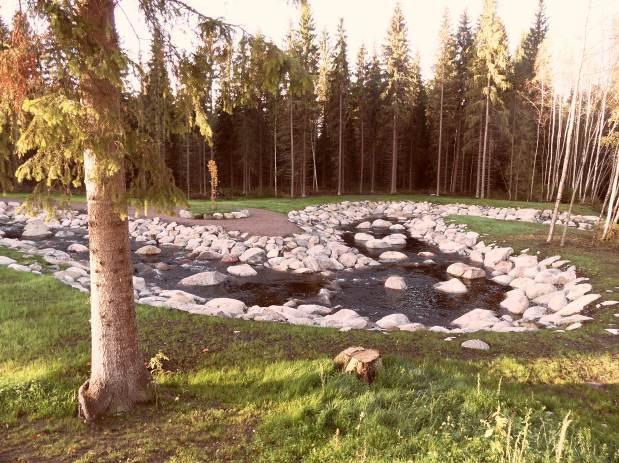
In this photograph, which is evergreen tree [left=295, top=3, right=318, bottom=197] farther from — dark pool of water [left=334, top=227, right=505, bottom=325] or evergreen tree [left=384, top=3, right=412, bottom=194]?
dark pool of water [left=334, top=227, right=505, bottom=325]

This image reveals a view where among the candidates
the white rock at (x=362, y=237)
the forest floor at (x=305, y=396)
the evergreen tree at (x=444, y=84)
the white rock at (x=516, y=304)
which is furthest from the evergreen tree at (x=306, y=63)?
the forest floor at (x=305, y=396)

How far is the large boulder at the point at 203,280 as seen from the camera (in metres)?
12.1

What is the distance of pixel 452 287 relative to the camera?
12219 millimetres

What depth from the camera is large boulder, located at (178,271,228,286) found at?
39.7 feet

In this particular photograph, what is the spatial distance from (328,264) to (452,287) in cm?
424

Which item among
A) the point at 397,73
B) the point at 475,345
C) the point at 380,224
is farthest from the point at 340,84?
the point at 475,345

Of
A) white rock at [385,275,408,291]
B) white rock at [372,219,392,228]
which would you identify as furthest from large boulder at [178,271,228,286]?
white rock at [372,219,392,228]

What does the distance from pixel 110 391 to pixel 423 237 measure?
1810 cm

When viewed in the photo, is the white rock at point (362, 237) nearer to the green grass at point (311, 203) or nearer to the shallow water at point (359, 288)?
the shallow water at point (359, 288)

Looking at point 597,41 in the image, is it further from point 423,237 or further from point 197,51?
point 197,51

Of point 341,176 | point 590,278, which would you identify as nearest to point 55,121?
point 590,278

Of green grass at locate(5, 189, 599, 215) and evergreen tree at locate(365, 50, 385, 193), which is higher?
evergreen tree at locate(365, 50, 385, 193)

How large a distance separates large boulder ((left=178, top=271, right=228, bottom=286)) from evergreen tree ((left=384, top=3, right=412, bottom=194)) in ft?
93.5

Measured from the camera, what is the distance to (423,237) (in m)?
20.9
